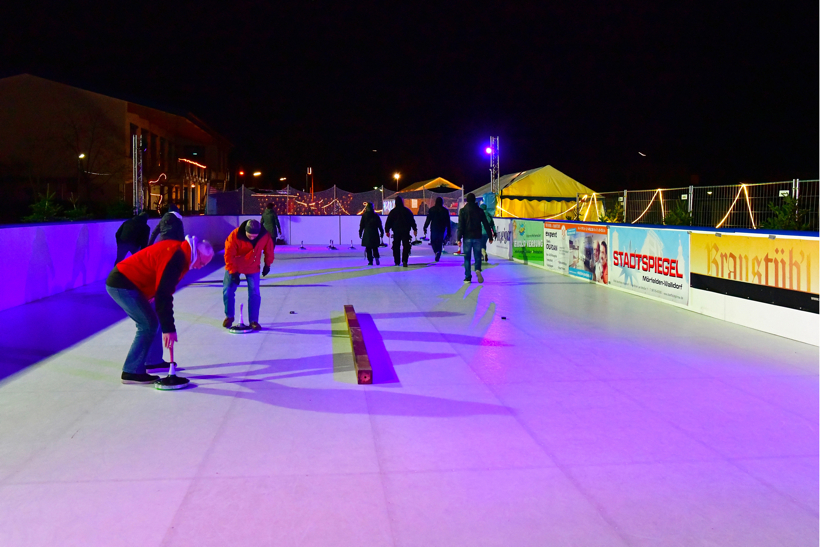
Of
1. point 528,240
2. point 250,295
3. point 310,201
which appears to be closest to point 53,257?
point 250,295

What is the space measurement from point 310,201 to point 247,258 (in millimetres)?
24035

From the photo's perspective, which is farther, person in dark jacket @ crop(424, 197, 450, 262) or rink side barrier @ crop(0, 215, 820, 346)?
person in dark jacket @ crop(424, 197, 450, 262)

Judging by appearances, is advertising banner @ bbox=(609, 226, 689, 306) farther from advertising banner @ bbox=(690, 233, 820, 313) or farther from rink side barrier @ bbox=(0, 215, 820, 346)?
advertising banner @ bbox=(690, 233, 820, 313)

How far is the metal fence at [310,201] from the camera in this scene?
30.7 metres

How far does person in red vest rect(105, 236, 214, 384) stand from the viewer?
5.51 m

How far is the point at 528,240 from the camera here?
64.5ft

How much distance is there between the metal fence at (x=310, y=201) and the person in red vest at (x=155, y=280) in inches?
957

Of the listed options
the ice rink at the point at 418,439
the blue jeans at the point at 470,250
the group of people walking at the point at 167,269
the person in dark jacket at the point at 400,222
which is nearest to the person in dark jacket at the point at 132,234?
the group of people walking at the point at 167,269

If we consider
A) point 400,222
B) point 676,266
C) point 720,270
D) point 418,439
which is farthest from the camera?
point 400,222

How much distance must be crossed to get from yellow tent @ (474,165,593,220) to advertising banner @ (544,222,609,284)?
20.1 metres

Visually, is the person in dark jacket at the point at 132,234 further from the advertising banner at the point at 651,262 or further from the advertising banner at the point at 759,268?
the advertising banner at the point at 759,268

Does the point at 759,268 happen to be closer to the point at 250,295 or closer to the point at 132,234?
the point at 250,295

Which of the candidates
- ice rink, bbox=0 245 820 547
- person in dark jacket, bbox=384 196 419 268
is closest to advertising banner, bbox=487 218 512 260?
person in dark jacket, bbox=384 196 419 268

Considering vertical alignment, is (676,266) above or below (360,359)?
above
